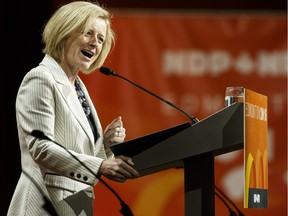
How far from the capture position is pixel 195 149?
6.46ft

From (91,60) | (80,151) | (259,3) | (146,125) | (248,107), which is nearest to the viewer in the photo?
(248,107)

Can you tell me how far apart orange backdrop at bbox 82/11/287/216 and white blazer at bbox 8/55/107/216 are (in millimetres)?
2090

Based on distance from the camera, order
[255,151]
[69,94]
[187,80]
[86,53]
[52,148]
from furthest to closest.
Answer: [187,80]
[86,53]
[69,94]
[52,148]
[255,151]

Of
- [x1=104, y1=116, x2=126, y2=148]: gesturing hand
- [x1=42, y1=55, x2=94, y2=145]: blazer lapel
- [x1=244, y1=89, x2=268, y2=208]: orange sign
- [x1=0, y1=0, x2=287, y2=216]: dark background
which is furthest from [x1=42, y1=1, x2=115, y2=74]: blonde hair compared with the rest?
[x1=0, y1=0, x2=287, y2=216]: dark background

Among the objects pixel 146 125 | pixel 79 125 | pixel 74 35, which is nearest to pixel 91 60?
pixel 74 35

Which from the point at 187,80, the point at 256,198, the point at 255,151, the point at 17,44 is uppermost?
the point at 17,44

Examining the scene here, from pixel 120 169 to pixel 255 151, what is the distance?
361 mm

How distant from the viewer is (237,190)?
442 cm

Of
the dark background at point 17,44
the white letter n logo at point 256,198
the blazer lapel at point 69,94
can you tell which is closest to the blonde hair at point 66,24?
the blazer lapel at point 69,94

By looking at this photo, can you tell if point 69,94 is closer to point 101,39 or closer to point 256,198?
point 101,39

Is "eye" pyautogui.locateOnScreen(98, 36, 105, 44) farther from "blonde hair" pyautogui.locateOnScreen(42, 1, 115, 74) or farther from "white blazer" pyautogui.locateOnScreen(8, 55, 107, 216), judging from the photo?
"white blazer" pyautogui.locateOnScreen(8, 55, 107, 216)

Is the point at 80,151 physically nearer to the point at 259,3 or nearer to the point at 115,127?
the point at 115,127

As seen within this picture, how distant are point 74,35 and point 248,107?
0.65 m

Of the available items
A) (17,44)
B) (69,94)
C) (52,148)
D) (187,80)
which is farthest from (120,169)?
(17,44)
